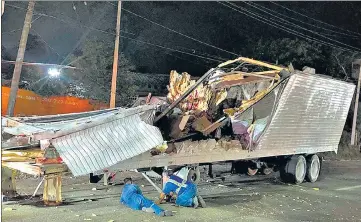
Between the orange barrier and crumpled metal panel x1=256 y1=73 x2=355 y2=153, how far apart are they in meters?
11.5

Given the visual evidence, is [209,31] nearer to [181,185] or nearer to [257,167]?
[257,167]

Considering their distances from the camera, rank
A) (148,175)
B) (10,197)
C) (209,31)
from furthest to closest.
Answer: (209,31) < (148,175) < (10,197)

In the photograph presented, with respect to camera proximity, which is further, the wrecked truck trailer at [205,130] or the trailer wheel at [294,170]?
the trailer wheel at [294,170]

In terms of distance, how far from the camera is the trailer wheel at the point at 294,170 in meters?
13.6

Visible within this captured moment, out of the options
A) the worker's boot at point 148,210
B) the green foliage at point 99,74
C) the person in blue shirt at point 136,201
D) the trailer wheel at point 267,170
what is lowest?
the worker's boot at point 148,210

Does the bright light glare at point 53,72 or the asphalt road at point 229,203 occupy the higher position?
the bright light glare at point 53,72

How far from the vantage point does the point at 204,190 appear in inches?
461

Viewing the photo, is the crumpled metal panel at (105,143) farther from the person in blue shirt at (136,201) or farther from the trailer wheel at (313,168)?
the trailer wheel at (313,168)

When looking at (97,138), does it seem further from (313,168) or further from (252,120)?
(313,168)

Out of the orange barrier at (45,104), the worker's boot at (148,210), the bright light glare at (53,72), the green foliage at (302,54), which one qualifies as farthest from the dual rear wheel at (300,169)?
the bright light glare at (53,72)

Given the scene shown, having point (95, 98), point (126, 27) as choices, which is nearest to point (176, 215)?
point (95, 98)

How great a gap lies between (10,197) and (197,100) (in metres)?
4.73

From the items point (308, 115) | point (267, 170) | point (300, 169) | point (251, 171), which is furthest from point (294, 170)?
point (308, 115)

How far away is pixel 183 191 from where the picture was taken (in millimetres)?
9195
